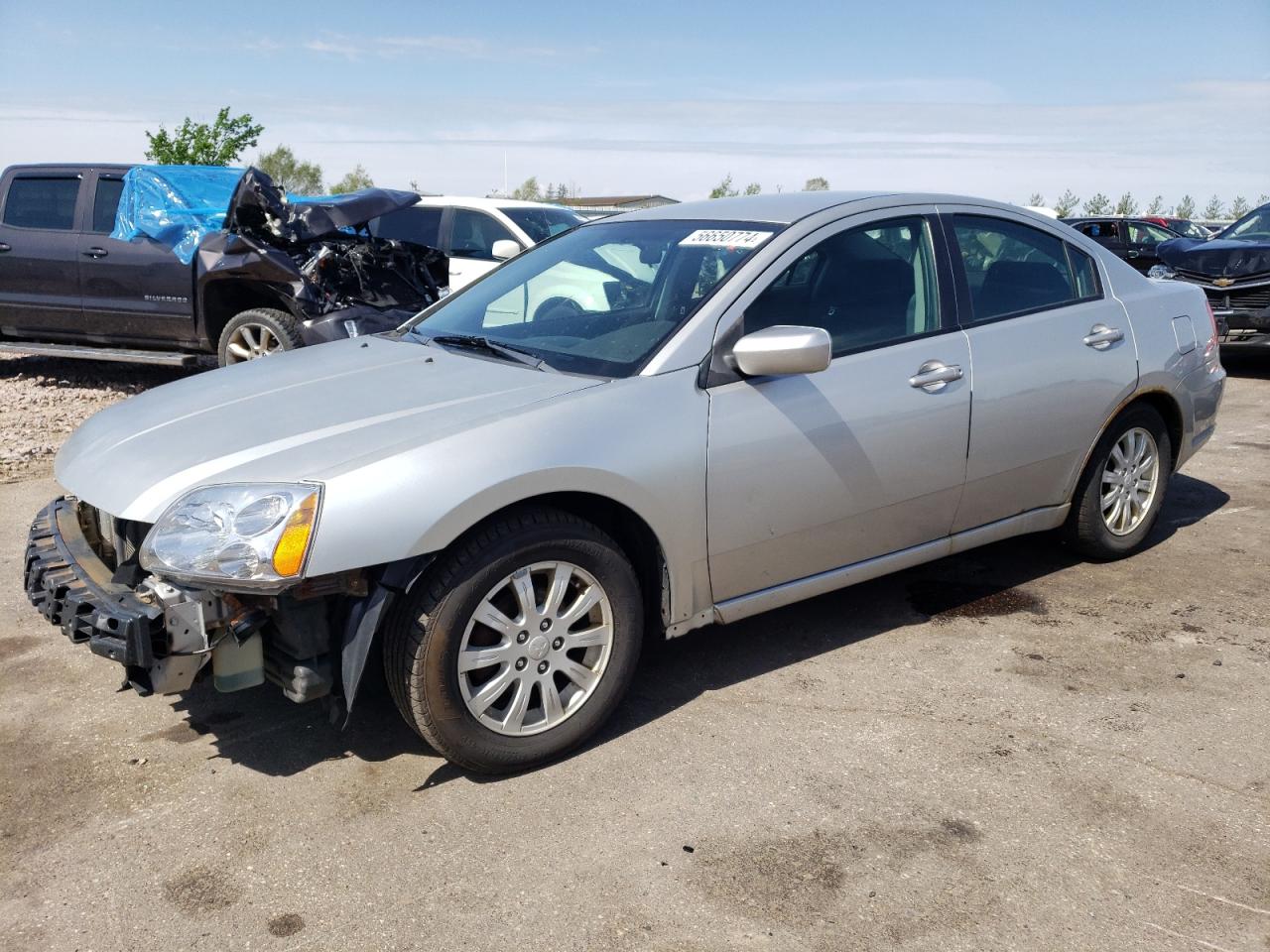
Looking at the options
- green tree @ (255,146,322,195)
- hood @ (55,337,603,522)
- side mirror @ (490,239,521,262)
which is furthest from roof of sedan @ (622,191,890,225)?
green tree @ (255,146,322,195)

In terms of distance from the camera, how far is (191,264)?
30.5ft

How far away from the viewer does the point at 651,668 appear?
4145mm

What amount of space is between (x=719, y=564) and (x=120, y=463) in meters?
1.87

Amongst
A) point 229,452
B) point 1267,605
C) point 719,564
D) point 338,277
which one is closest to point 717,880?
point 719,564

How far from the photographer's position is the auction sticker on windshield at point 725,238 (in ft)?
13.2

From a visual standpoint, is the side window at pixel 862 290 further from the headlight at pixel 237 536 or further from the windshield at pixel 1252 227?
the windshield at pixel 1252 227

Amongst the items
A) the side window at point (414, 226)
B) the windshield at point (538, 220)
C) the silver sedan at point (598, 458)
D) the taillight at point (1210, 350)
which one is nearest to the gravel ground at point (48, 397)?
the side window at point (414, 226)

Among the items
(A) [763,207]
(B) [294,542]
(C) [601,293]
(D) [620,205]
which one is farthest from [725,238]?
(D) [620,205]

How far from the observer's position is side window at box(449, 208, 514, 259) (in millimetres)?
10016

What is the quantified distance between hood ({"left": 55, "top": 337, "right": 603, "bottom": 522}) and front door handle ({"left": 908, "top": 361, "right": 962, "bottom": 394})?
1265 millimetres

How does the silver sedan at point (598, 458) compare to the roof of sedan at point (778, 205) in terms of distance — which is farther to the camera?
the roof of sedan at point (778, 205)

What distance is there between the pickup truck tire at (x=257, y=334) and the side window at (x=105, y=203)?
1.82m

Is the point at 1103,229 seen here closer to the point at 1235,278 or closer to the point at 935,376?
the point at 1235,278

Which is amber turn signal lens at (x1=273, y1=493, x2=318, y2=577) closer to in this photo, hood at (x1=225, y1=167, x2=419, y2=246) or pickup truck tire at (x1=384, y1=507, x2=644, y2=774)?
pickup truck tire at (x1=384, y1=507, x2=644, y2=774)
